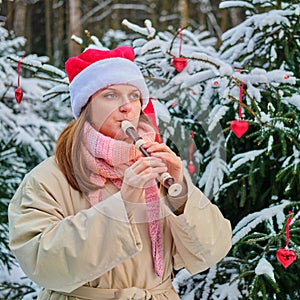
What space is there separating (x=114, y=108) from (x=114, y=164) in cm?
19

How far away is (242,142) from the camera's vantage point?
3406 millimetres

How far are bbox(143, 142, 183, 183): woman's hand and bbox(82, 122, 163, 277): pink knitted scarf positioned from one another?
78 mm

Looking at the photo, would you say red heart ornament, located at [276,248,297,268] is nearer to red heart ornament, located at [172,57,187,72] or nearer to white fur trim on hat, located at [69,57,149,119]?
white fur trim on hat, located at [69,57,149,119]

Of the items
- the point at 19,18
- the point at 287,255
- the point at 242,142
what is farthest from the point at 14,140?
the point at 19,18

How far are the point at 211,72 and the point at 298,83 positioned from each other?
50 centimetres

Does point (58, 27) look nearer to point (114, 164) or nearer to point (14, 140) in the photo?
point (14, 140)

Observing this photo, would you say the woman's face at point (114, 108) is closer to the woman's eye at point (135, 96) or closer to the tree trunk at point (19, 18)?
the woman's eye at point (135, 96)

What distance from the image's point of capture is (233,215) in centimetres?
357

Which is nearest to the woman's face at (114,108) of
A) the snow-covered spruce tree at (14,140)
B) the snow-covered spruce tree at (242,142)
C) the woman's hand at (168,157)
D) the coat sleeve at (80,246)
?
the woman's hand at (168,157)

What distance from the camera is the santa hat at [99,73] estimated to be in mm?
2195

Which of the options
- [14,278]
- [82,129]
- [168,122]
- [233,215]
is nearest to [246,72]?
[168,122]

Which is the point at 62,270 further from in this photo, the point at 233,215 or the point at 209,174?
the point at 233,215

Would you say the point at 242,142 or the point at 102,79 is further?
the point at 242,142

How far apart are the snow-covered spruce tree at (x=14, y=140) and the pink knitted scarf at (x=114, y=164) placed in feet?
5.90
